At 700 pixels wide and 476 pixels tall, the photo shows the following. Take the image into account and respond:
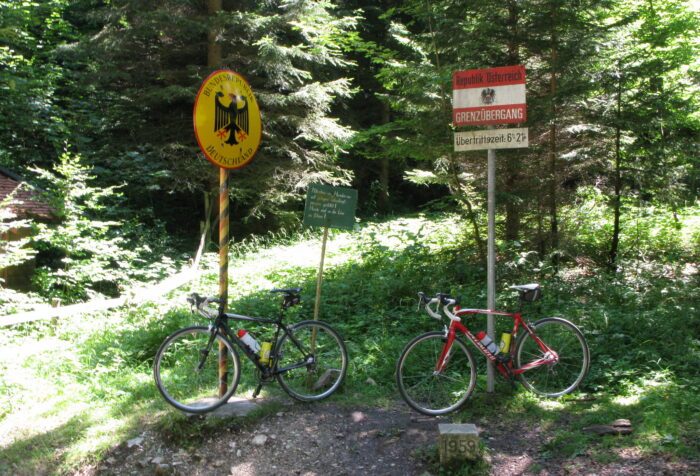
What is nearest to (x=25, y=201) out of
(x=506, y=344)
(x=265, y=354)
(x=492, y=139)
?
(x=265, y=354)

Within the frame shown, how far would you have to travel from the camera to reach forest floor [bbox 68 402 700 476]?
3.62m

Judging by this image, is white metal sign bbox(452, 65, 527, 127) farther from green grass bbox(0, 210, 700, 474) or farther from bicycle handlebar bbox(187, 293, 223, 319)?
bicycle handlebar bbox(187, 293, 223, 319)

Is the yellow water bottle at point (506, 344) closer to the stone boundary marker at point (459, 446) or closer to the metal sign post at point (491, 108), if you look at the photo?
the metal sign post at point (491, 108)

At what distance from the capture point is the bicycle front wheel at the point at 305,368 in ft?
15.8

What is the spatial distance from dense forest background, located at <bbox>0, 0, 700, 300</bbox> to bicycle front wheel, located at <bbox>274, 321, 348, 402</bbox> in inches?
144

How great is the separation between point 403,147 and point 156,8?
840 centimetres

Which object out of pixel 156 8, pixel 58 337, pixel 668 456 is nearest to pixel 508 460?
pixel 668 456

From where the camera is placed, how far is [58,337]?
23.4 ft

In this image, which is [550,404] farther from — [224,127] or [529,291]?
[224,127]

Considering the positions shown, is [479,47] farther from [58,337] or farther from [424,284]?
[58,337]

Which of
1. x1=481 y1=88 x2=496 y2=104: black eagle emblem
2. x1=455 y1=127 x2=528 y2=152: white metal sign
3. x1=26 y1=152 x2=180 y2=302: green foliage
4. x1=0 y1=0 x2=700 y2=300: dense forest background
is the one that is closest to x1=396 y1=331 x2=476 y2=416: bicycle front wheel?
x1=455 y1=127 x2=528 y2=152: white metal sign

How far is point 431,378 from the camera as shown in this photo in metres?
4.98

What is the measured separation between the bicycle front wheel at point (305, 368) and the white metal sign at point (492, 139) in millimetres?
2229

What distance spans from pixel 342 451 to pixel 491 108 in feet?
10.9
